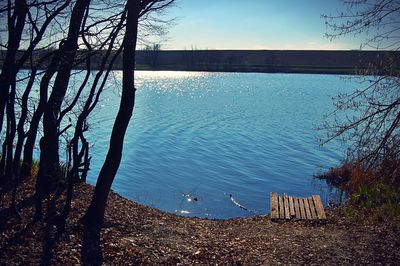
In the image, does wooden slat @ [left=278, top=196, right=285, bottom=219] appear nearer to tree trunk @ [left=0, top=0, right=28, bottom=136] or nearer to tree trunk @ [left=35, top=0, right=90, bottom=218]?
tree trunk @ [left=35, top=0, right=90, bottom=218]

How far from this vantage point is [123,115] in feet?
22.6

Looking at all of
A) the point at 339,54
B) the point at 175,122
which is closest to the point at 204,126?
the point at 175,122

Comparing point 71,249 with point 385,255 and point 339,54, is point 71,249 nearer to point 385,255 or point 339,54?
point 385,255

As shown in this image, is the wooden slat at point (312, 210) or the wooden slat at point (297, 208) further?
the wooden slat at point (297, 208)

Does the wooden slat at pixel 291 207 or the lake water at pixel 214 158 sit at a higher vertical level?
the wooden slat at pixel 291 207

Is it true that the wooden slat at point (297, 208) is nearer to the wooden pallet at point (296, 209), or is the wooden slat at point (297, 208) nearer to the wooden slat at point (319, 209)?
the wooden pallet at point (296, 209)

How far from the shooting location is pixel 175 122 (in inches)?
1158

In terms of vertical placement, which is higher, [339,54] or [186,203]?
[339,54]

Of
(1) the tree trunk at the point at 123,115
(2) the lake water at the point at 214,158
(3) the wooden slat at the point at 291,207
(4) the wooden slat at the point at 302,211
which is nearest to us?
(1) the tree trunk at the point at 123,115

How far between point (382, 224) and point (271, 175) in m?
8.85

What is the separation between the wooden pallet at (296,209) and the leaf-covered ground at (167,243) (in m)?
1.50

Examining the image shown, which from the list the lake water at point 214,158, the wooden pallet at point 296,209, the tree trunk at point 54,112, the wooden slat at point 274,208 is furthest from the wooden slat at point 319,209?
the tree trunk at point 54,112

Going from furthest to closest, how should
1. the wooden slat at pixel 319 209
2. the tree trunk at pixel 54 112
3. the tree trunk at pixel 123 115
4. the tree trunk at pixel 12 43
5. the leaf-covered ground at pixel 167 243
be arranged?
the wooden slat at pixel 319 209 → the tree trunk at pixel 12 43 → the tree trunk at pixel 54 112 → the tree trunk at pixel 123 115 → the leaf-covered ground at pixel 167 243

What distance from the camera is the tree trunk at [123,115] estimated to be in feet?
22.1
